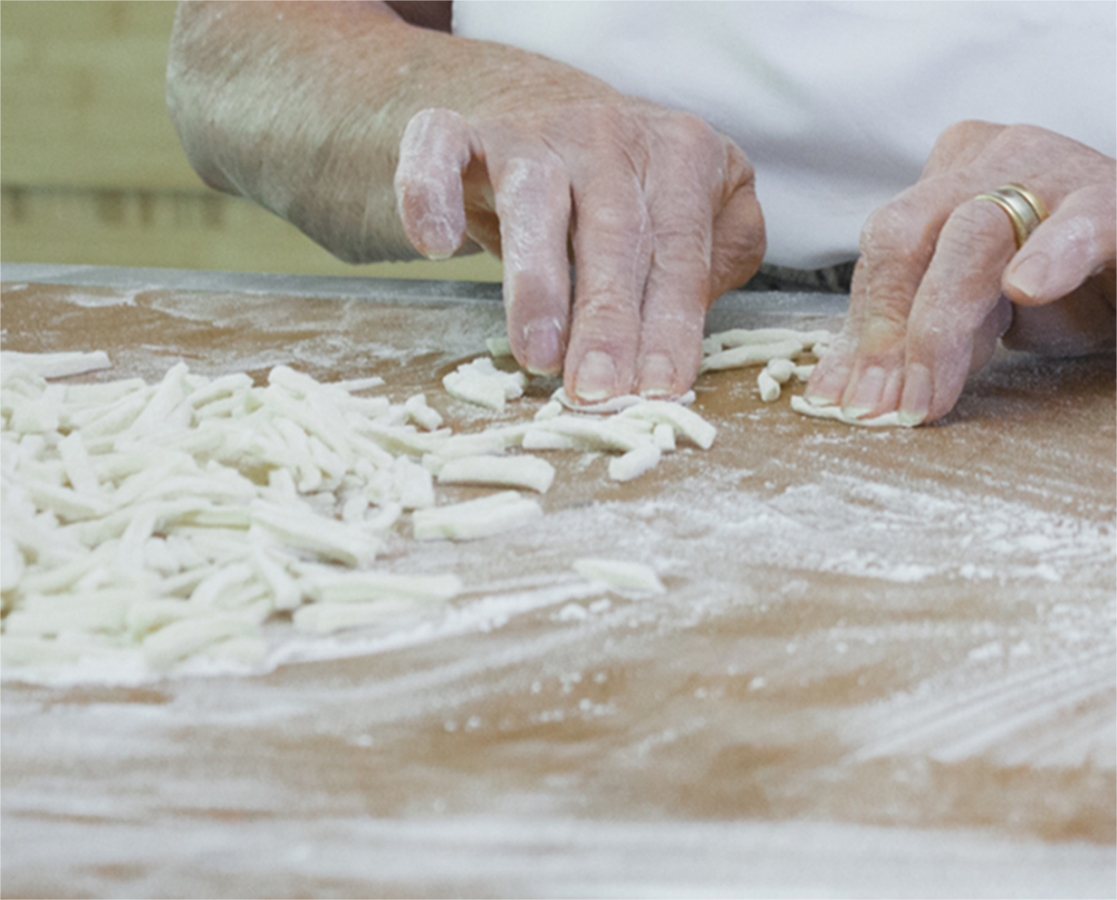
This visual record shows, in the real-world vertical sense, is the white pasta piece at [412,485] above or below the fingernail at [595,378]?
below

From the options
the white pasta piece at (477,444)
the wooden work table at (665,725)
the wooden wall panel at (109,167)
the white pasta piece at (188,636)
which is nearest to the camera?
the wooden work table at (665,725)

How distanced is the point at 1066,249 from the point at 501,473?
0.40 meters

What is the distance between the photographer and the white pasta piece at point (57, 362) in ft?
2.80

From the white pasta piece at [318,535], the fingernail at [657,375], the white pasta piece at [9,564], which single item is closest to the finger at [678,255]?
the fingernail at [657,375]

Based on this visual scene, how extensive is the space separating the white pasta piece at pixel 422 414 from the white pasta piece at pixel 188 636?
308 mm

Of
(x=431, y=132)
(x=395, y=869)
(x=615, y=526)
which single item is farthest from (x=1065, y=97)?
(x=395, y=869)

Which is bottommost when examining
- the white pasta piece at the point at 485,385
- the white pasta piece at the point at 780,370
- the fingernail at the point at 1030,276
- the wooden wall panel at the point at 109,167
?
the wooden wall panel at the point at 109,167

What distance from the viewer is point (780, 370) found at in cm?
86

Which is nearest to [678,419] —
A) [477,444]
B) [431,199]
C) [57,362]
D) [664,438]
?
[664,438]

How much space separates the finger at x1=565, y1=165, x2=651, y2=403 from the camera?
79cm

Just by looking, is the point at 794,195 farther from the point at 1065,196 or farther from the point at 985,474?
the point at 985,474

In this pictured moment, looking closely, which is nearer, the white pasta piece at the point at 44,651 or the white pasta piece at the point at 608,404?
the white pasta piece at the point at 44,651

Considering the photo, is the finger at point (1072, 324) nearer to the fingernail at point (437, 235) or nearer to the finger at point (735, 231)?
the finger at point (735, 231)

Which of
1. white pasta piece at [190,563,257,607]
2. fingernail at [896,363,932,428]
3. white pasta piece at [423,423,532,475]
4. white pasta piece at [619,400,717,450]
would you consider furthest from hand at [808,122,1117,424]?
white pasta piece at [190,563,257,607]
